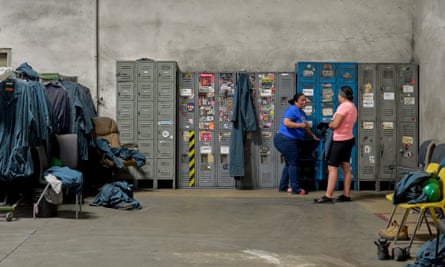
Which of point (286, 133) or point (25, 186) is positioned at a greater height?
point (286, 133)

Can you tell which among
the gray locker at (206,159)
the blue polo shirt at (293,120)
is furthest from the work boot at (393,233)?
the gray locker at (206,159)

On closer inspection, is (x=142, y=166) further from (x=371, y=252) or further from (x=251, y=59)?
(x=371, y=252)

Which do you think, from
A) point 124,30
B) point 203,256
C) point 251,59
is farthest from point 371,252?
point 124,30

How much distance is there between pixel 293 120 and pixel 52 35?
4.59 meters

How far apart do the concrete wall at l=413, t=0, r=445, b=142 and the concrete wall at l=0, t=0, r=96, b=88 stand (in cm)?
569

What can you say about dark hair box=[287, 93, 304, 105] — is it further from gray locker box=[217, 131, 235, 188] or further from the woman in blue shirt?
gray locker box=[217, 131, 235, 188]

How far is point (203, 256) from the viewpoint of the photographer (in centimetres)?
565

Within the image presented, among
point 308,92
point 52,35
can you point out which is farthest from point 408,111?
point 52,35

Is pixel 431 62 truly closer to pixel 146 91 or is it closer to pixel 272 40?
pixel 272 40

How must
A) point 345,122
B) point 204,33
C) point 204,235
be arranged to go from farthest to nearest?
point 204,33
point 345,122
point 204,235

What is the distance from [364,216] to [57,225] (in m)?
3.75

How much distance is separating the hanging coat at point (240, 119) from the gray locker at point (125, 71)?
1814mm

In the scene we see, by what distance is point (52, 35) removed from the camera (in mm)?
11305

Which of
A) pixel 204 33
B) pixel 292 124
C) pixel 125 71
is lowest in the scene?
pixel 292 124
